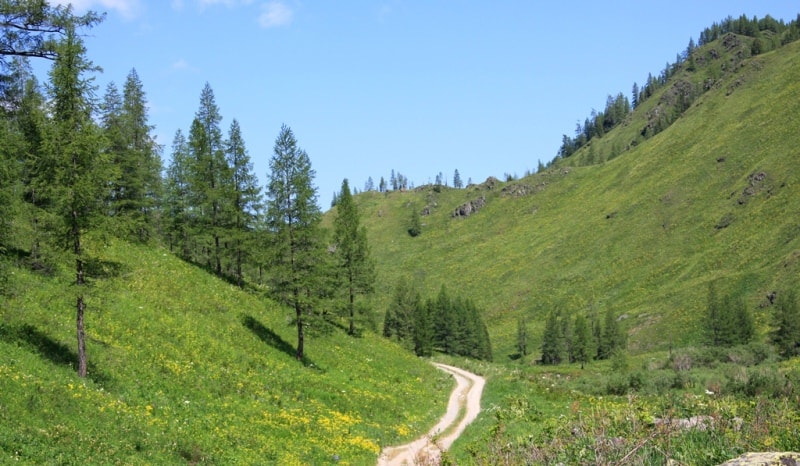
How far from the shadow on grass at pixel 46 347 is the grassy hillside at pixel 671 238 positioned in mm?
99099

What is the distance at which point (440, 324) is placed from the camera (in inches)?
4269

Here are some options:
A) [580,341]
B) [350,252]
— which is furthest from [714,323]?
[350,252]

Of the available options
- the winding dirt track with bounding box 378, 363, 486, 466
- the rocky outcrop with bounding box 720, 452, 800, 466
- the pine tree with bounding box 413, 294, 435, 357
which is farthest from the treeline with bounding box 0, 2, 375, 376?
the pine tree with bounding box 413, 294, 435, 357

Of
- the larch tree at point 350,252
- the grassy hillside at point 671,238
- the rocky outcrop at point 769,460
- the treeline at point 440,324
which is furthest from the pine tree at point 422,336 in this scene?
the rocky outcrop at point 769,460

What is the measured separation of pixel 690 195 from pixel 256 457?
160 metres

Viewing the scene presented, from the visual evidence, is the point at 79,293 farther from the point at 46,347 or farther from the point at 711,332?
the point at 711,332

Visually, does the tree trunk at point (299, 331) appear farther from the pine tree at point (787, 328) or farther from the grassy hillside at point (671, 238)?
the grassy hillside at point (671, 238)

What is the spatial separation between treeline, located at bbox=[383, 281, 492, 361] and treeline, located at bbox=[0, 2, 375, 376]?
39285 millimetres

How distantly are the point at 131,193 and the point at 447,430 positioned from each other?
108 feet

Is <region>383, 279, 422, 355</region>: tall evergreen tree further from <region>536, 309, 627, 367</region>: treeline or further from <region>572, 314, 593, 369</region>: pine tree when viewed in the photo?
<region>572, 314, 593, 369</region>: pine tree

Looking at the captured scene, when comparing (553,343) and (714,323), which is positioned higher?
(714,323)

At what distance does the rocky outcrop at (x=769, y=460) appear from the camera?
7238mm

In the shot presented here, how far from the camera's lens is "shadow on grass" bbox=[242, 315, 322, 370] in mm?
34719

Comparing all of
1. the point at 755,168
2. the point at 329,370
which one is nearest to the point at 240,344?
the point at 329,370
